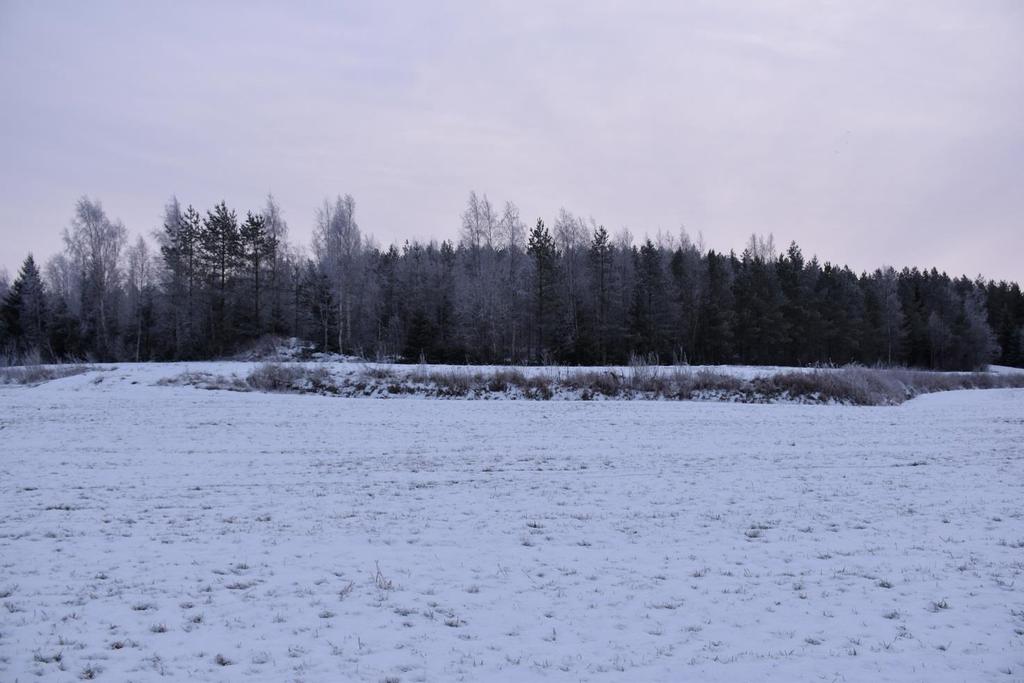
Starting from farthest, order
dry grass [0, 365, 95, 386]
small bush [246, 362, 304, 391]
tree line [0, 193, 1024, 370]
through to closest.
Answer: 1. tree line [0, 193, 1024, 370]
2. dry grass [0, 365, 95, 386]
3. small bush [246, 362, 304, 391]

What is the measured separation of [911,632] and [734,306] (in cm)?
6340

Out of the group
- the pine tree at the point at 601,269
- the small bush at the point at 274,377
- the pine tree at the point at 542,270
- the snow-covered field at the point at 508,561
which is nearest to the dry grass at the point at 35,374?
the small bush at the point at 274,377

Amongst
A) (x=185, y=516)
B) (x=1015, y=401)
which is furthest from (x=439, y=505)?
(x=1015, y=401)

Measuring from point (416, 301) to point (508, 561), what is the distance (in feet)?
175

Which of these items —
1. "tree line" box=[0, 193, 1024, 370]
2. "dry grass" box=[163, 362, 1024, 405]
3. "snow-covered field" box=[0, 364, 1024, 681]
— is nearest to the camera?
"snow-covered field" box=[0, 364, 1024, 681]

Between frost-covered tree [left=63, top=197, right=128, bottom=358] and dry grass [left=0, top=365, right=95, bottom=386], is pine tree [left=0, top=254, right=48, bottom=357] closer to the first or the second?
frost-covered tree [left=63, top=197, right=128, bottom=358]

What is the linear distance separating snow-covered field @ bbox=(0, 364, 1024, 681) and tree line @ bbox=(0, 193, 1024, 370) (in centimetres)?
3402

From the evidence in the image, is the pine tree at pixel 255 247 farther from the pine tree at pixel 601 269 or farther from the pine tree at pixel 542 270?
the pine tree at pixel 601 269

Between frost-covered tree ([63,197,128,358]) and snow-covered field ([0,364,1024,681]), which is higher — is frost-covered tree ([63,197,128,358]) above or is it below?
above

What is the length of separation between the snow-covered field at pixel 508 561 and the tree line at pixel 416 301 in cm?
3402

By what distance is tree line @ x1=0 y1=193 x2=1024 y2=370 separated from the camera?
175ft

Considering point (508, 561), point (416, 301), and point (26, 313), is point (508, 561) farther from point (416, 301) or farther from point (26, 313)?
point (26, 313)

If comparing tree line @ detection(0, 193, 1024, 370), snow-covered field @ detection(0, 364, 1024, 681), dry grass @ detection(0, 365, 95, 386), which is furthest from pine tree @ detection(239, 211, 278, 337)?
snow-covered field @ detection(0, 364, 1024, 681)

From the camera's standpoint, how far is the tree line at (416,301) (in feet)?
175
